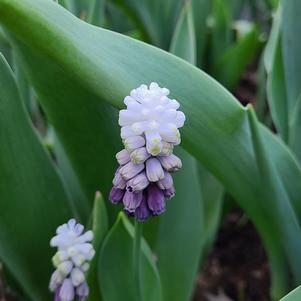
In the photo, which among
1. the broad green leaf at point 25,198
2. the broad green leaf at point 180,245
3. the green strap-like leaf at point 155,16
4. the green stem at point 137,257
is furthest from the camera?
the green strap-like leaf at point 155,16

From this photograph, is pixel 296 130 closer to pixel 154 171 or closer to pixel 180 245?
pixel 180 245

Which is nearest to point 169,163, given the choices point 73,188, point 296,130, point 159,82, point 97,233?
point 159,82

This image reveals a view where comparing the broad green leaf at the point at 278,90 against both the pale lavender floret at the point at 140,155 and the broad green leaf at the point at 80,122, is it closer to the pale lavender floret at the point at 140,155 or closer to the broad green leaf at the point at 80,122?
the broad green leaf at the point at 80,122

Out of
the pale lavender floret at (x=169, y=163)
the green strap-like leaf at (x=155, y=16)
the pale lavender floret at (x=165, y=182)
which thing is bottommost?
the green strap-like leaf at (x=155, y=16)

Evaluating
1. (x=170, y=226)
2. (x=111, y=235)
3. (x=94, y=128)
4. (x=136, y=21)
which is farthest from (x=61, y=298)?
(x=136, y=21)

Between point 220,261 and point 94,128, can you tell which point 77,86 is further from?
point 220,261

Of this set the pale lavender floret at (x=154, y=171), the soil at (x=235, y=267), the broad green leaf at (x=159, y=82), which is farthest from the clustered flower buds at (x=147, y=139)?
the soil at (x=235, y=267)

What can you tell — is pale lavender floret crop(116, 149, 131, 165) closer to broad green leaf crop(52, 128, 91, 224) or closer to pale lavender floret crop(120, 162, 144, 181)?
pale lavender floret crop(120, 162, 144, 181)
